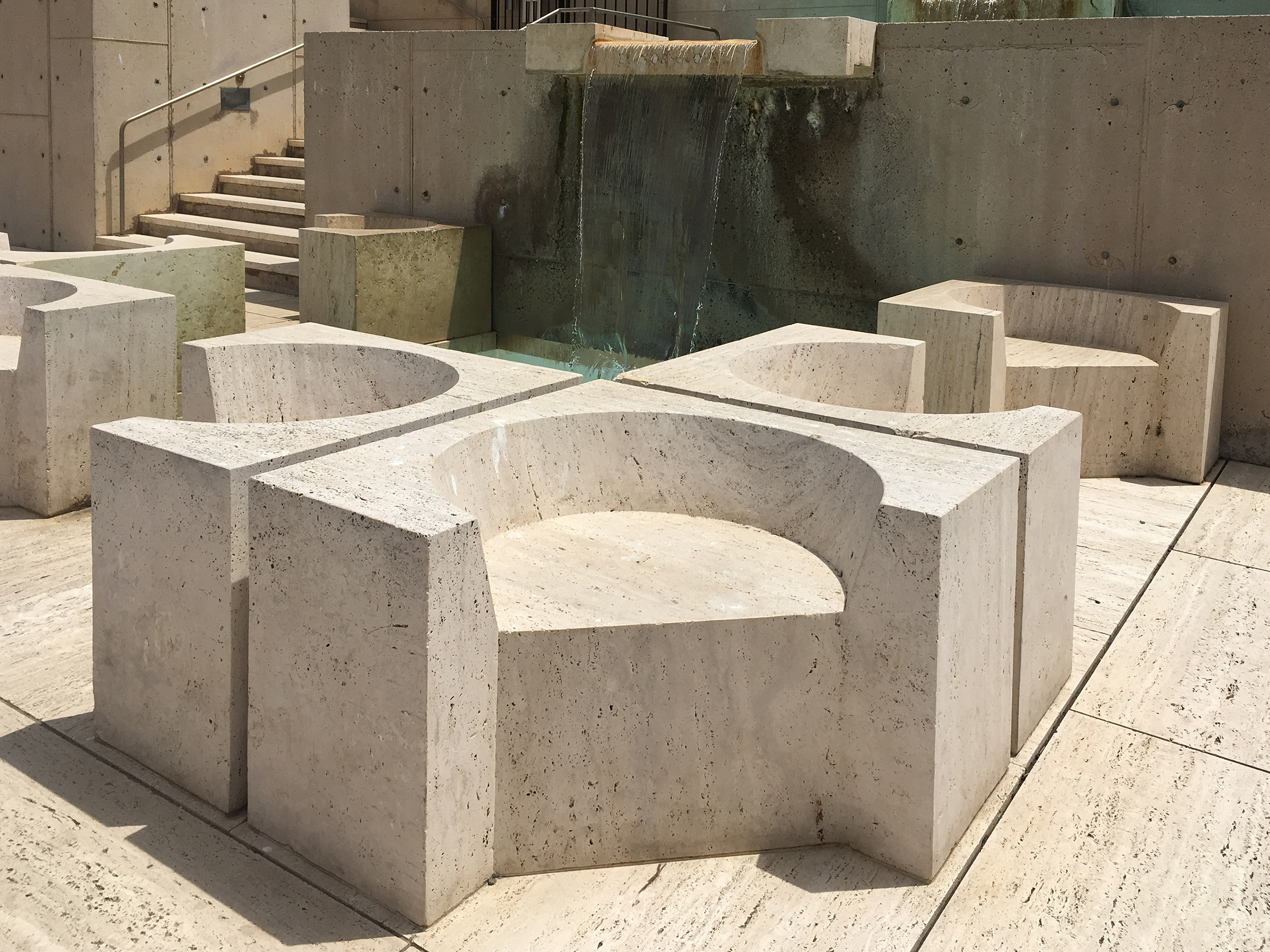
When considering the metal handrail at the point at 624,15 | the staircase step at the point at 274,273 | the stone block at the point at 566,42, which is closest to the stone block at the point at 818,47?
the metal handrail at the point at 624,15

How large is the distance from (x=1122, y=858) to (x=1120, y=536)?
2454mm

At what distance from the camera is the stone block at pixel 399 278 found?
312 inches

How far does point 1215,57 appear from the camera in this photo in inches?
238

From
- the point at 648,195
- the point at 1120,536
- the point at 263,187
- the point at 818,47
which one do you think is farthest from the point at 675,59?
the point at 263,187

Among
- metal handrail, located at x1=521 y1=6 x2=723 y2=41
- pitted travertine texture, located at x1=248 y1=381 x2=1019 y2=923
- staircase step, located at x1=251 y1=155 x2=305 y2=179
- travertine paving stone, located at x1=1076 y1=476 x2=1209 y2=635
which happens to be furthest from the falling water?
pitted travertine texture, located at x1=248 y1=381 x2=1019 y2=923

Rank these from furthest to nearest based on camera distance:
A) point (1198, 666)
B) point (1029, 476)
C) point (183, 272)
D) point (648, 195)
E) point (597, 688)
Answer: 1. point (648, 195)
2. point (183, 272)
3. point (1198, 666)
4. point (1029, 476)
5. point (597, 688)

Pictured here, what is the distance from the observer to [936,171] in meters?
7.03

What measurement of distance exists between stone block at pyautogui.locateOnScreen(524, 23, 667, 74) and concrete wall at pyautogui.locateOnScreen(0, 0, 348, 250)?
451 centimetres

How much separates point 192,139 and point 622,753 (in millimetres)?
10306

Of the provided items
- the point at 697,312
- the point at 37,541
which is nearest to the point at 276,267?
Answer: the point at 697,312

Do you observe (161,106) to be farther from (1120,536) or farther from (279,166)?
(1120,536)

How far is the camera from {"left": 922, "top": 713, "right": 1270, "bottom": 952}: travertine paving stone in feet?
8.61

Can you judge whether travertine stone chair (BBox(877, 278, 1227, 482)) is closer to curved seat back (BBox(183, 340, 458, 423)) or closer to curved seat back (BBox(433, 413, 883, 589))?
curved seat back (BBox(433, 413, 883, 589))

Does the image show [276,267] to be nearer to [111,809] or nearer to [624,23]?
[624,23]
